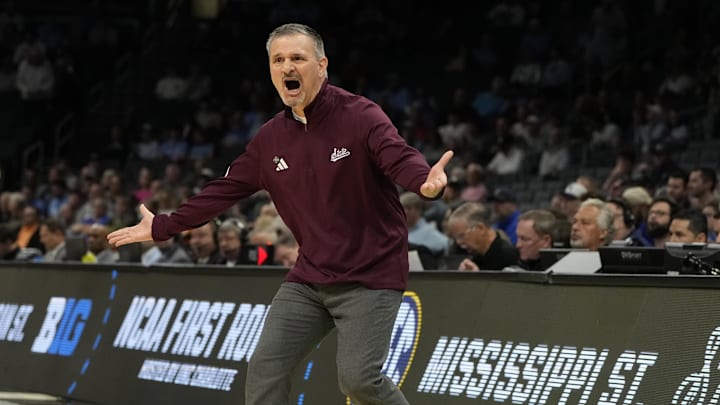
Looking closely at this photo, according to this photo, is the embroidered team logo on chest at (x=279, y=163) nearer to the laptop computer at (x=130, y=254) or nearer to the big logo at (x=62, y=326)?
the big logo at (x=62, y=326)

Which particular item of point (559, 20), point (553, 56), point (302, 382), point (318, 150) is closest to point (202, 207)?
point (318, 150)

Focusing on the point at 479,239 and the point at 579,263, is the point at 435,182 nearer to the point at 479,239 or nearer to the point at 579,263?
the point at 579,263

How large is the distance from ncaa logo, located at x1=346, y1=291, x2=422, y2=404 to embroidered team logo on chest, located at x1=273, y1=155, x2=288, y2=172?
8.06 ft

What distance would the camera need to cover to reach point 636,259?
7.55 metres

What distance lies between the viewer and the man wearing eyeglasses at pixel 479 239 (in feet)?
33.8

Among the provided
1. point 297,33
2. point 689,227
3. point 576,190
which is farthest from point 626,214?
point 297,33

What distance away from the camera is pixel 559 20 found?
71.2ft

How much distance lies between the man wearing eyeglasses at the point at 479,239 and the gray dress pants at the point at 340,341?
4.28 meters

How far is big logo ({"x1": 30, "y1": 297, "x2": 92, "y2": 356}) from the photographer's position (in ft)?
36.9

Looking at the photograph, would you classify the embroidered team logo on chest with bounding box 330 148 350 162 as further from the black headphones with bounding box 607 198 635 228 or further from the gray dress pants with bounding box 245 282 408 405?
the black headphones with bounding box 607 198 635 228

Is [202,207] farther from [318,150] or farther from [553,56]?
[553,56]

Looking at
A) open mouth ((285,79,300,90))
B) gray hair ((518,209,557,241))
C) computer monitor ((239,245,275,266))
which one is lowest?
computer monitor ((239,245,275,266))

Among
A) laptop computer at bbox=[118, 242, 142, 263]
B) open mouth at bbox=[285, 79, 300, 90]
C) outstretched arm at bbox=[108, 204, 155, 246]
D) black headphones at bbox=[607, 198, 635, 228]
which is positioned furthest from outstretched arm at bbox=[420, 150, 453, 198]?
laptop computer at bbox=[118, 242, 142, 263]

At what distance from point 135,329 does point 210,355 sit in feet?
3.56
